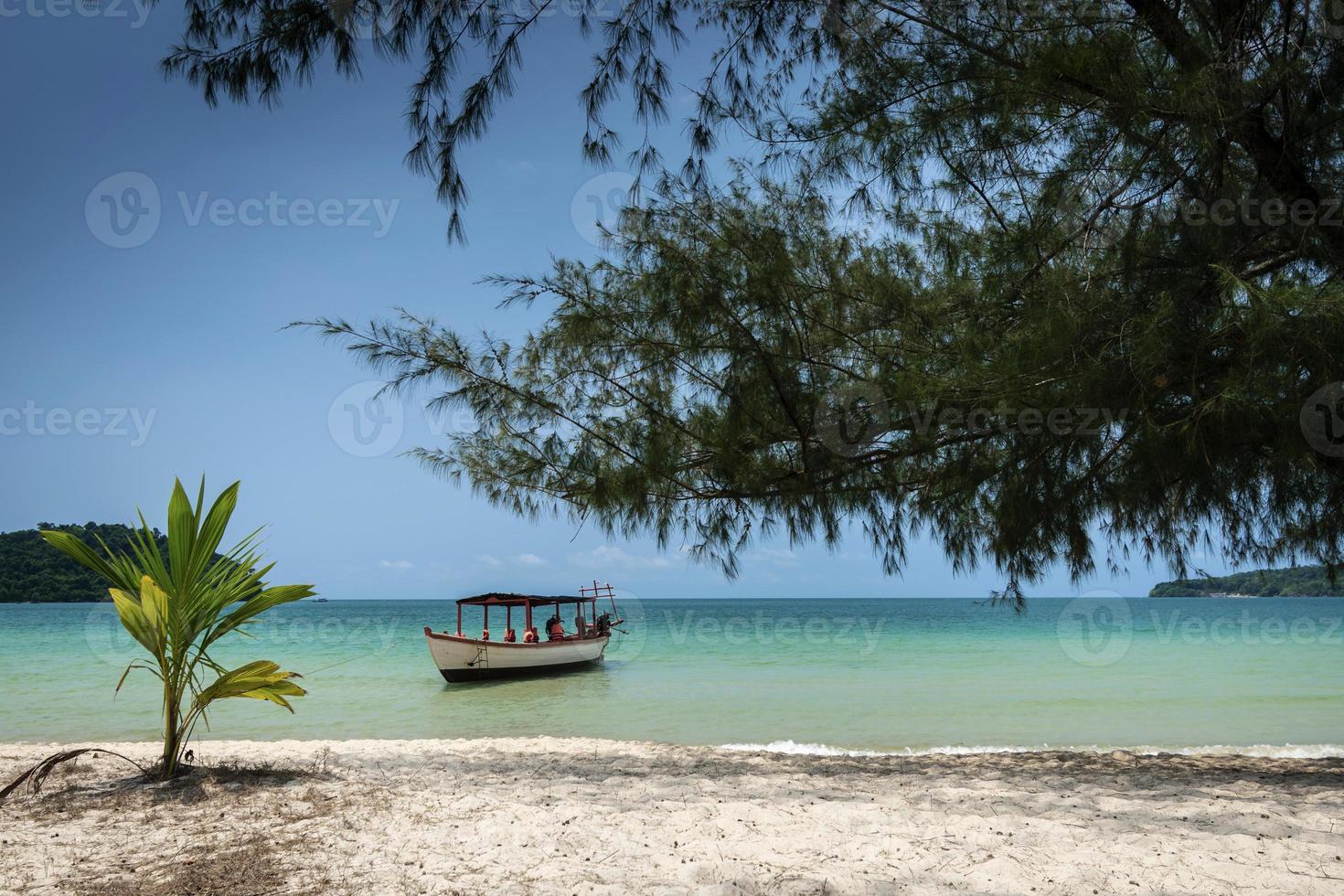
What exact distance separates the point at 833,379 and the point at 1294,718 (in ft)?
31.1

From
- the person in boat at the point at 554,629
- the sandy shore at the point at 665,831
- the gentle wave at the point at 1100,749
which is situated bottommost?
the gentle wave at the point at 1100,749

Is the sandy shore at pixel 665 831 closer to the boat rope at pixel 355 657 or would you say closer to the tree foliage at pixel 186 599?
the tree foliage at pixel 186 599

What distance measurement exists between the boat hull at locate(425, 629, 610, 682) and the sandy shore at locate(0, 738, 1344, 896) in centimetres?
945

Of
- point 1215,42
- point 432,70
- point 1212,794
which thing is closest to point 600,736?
point 1212,794

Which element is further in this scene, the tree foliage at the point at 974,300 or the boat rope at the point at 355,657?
the boat rope at the point at 355,657

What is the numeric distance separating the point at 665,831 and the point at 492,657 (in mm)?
11864

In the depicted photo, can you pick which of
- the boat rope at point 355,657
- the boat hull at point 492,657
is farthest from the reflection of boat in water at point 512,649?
the boat rope at point 355,657

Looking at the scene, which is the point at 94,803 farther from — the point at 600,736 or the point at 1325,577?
the point at 1325,577

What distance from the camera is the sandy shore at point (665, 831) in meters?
2.55

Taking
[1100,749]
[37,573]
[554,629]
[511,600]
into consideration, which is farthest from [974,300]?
[37,573]

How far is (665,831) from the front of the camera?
3.09 meters

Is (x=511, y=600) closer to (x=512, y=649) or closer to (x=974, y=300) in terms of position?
(x=512, y=649)

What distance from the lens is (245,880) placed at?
2.51 meters

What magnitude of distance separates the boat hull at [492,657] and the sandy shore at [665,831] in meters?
9.45
